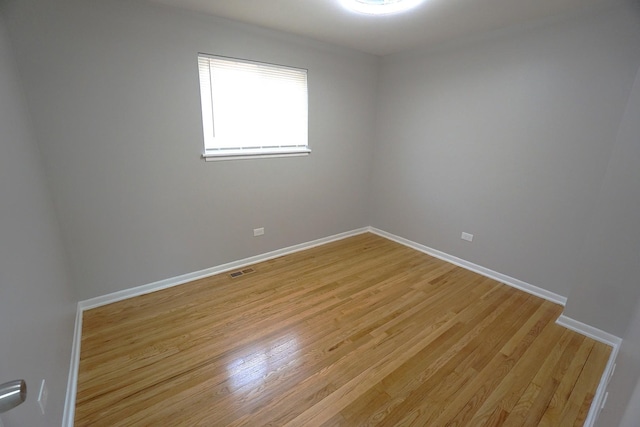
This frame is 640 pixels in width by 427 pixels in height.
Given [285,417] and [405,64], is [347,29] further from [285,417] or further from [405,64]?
[285,417]

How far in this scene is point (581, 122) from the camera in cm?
232

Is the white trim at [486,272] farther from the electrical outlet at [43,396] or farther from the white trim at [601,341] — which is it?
the electrical outlet at [43,396]

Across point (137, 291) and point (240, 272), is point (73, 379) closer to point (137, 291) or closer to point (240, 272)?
point (137, 291)

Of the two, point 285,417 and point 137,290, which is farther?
point 137,290

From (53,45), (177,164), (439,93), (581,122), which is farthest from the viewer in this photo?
(439,93)

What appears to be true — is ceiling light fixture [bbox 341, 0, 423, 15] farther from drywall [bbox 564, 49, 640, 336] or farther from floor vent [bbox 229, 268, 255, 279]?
floor vent [bbox 229, 268, 255, 279]

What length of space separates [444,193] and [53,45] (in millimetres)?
3818

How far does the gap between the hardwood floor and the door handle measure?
3.97 feet

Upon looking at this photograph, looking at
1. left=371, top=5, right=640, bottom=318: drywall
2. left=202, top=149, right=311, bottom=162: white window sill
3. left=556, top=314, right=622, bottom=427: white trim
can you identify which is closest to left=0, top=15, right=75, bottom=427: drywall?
left=202, top=149, right=311, bottom=162: white window sill

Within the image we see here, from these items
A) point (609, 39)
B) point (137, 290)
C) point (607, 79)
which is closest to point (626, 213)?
point (607, 79)

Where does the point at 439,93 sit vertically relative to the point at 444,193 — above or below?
above

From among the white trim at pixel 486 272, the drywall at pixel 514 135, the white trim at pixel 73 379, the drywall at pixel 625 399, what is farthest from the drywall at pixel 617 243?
the white trim at pixel 73 379

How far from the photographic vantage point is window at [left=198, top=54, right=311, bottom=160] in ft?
8.89

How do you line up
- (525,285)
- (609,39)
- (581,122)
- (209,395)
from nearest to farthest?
(209,395)
(609,39)
(581,122)
(525,285)
